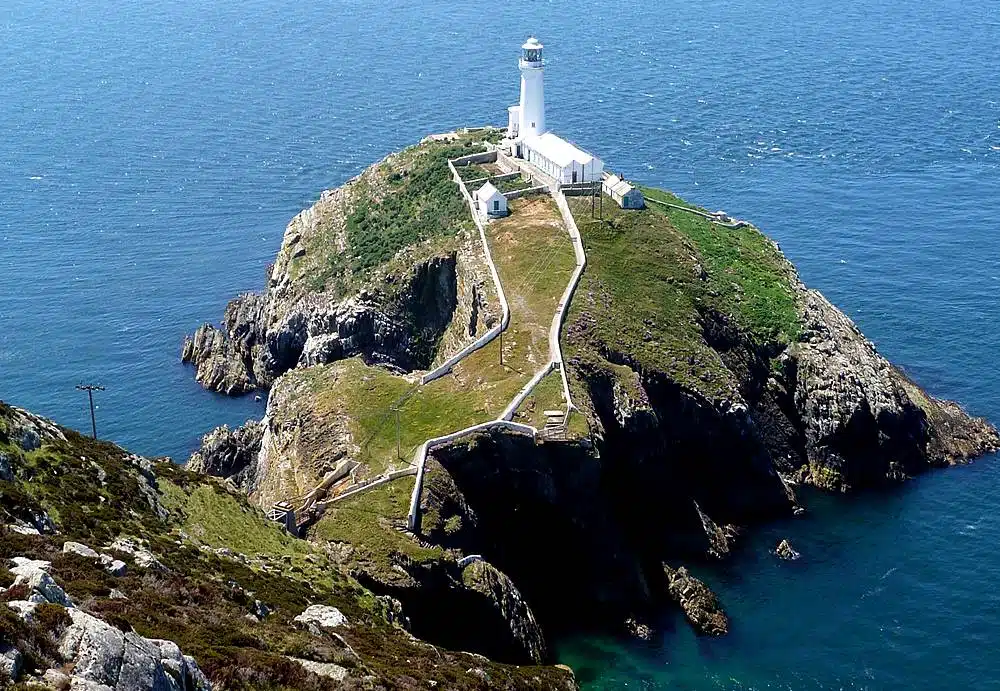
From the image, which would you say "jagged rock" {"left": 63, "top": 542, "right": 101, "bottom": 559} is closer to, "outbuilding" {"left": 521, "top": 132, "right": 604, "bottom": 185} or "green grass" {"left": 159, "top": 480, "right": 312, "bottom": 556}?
"green grass" {"left": 159, "top": 480, "right": 312, "bottom": 556}

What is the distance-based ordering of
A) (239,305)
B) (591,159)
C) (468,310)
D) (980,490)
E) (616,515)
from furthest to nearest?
(239,305) → (591,159) → (468,310) → (980,490) → (616,515)

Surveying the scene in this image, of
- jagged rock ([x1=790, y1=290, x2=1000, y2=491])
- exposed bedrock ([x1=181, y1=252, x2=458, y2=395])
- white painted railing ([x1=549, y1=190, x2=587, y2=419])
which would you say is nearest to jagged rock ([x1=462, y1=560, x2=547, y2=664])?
white painted railing ([x1=549, y1=190, x2=587, y2=419])

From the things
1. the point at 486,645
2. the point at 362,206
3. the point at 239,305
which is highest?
the point at 362,206

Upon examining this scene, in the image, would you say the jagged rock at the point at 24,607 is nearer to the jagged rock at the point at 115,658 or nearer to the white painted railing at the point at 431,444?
the jagged rock at the point at 115,658

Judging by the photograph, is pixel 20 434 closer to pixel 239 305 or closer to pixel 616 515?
pixel 616 515

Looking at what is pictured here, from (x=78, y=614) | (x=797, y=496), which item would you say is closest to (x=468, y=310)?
(x=797, y=496)

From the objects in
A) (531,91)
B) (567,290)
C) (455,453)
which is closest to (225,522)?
(455,453)
